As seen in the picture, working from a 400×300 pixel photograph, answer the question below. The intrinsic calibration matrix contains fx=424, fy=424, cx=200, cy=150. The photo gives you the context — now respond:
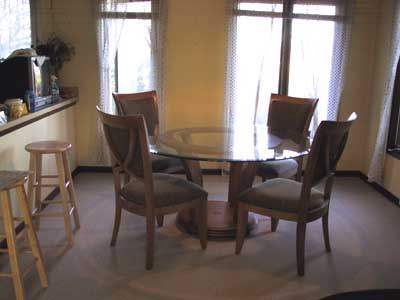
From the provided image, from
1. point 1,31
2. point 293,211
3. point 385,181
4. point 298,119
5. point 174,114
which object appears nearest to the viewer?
point 293,211

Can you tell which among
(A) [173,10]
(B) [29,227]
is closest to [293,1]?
(A) [173,10]

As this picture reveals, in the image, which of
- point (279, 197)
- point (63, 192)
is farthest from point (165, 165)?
point (279, 197)

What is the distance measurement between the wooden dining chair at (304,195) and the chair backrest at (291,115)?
0.78 metres

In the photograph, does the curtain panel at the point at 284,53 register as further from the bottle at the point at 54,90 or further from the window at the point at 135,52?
the bottle at the point at 54,90

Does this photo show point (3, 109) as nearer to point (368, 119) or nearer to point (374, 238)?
point (374, 238)

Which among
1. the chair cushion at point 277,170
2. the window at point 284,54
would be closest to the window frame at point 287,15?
the window at point 284,54

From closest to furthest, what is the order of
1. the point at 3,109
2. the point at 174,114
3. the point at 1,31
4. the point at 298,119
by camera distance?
the point at 3,109
the point at 1,31
the point at 298,119
the point at 174,114

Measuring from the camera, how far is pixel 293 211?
2.58m

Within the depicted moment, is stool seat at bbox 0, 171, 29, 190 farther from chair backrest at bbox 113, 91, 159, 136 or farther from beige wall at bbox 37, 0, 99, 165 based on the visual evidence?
beige wall at bbox 37, 0, 99, 165

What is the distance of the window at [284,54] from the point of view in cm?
422

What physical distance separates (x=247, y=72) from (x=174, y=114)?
887 millimetres

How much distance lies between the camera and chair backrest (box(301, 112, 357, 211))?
8.04ft

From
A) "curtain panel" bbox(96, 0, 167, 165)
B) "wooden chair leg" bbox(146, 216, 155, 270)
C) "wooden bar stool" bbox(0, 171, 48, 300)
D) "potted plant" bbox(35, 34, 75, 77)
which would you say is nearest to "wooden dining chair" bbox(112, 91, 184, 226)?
"curtain panel" bbox(96, 0, 167, 165)

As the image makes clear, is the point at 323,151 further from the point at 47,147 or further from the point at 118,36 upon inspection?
the point at 118,36
